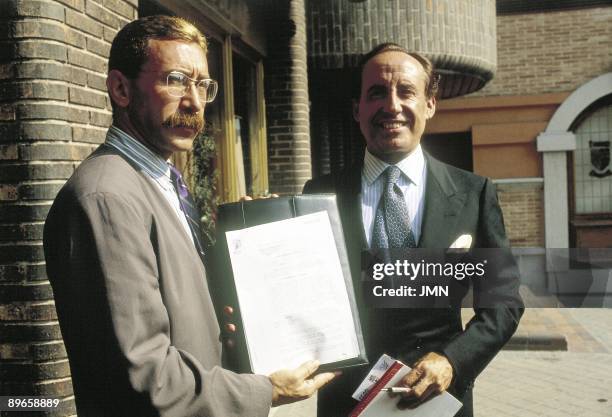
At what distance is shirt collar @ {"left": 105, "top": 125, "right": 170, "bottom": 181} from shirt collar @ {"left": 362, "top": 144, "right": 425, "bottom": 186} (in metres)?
0.71

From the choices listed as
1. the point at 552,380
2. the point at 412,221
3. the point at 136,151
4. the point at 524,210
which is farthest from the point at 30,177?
the point at 524,210

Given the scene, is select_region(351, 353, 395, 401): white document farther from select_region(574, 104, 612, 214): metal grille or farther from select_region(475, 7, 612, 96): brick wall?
select_region(574, 104, 612, 214): metal grille

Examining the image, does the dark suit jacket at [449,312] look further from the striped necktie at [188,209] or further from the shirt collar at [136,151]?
the shirt collar at [136,151]

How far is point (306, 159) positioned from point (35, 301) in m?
4.19

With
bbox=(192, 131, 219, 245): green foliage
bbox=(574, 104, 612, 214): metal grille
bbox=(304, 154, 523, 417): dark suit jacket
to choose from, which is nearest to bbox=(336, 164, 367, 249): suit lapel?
bbox=(304, 154, 523, 417): dark suit jacket

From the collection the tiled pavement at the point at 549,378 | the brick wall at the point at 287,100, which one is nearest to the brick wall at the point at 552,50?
the tiled pavement at the point at 549,378

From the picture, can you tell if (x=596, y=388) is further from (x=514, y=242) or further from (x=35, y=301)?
(x=514, y=242)

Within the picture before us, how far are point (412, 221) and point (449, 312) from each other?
0.31 meters

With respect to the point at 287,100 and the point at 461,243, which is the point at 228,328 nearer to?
the point at 461,243

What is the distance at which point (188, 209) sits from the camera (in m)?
1.62

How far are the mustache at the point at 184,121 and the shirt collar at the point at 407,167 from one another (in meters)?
0.62

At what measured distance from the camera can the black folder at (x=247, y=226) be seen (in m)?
1.51

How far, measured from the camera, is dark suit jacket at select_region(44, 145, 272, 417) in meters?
1.27

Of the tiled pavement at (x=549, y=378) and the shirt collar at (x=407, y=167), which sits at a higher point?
the shirt collar at (x=407, y=167)
